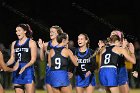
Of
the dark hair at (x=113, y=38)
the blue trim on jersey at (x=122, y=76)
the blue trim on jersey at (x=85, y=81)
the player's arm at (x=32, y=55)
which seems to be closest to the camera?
the player's arm at (x=32, y=55)

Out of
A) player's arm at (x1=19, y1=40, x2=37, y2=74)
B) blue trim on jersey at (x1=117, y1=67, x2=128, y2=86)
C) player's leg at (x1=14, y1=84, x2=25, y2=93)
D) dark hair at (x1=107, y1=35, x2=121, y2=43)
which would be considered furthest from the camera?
blue trim on jersey at (x1=117, y1=67, x2=128, y2=86)

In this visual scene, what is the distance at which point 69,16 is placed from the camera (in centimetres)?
2872

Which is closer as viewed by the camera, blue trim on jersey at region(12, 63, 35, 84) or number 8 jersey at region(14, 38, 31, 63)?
blue trim on jersey at region(12, 63, 35, 84)

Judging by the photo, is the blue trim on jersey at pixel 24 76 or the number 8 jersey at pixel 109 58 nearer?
the blue trim on jersey at pixel 24 76

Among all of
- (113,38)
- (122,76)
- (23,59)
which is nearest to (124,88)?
(122,76)

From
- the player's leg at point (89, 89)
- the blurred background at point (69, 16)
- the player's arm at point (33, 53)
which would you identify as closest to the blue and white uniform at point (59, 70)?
the player's arm at point (33, 53)

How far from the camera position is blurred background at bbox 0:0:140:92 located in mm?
27547

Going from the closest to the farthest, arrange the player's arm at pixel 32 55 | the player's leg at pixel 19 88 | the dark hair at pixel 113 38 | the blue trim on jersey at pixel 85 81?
the player's arm at pixel 32 55 < the player's leg at pixel 19 88 < the dark hair at pixel 113 38 < the blue trim on jersey at pixel 85 81

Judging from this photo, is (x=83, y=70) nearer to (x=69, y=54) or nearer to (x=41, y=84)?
(x=69, y=54)

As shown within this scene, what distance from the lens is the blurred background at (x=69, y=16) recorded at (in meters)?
27.5

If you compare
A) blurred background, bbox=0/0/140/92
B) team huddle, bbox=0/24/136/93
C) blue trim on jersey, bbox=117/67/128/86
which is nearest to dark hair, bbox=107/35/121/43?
team huddle, bbox=0/24/136/93

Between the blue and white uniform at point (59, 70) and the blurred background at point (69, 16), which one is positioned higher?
the blurred background at point (69, 16)

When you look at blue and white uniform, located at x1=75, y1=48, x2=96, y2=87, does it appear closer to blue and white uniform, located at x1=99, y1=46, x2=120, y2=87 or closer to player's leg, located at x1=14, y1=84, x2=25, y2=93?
blue and white uniform, located at x1=99, y1=46, x2=120, y2=87

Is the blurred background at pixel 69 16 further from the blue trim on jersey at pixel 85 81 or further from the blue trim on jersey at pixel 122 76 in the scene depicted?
the blue trim on jersey at pixel 122 76
